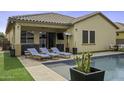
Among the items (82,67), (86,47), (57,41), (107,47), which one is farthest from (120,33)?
(82,67)

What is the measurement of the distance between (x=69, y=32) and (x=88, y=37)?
250 centimetres

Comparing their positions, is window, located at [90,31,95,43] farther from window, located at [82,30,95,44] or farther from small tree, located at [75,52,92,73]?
small tree, located at [75,52,92,73]

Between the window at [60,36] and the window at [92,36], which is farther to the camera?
the window at [60,36]

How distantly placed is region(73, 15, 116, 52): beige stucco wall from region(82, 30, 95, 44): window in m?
0.38

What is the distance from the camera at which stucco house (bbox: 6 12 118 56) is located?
704 inches

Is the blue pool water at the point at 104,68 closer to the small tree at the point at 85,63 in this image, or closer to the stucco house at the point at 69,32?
the small tree at the point at 85,63

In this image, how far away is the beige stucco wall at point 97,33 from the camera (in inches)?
747

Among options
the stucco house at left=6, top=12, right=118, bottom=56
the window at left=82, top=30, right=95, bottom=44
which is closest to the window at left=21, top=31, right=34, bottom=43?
the stucco house at left=6, top=12, right=118, bottom=56

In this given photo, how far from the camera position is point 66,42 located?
19891mm

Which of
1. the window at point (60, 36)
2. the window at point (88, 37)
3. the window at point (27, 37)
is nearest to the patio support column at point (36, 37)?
the window at point (27, 37)

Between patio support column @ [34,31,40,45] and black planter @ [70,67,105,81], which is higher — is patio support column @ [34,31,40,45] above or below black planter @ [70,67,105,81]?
above
